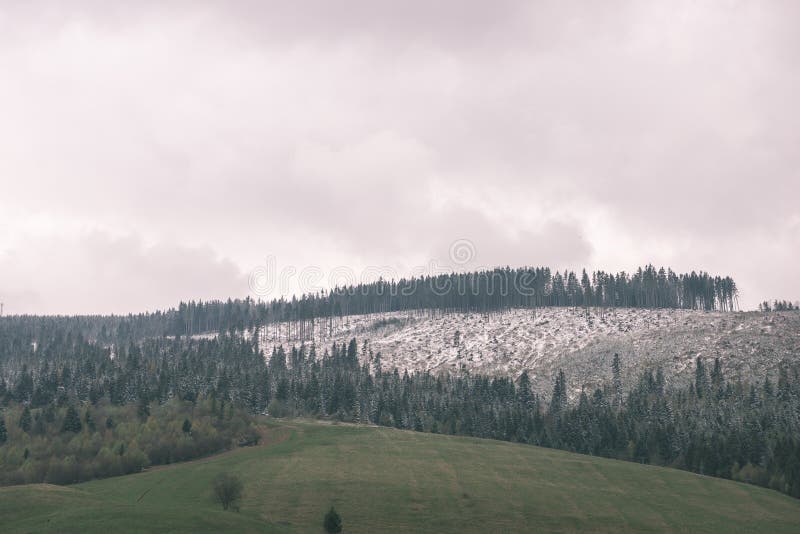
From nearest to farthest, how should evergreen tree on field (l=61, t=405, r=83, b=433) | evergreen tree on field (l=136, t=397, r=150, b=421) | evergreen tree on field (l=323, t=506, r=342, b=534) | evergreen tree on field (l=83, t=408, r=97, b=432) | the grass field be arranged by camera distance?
1. the grass field
2. evergreen tree on field (l=323, t=506, r=342, b=534)
3. evergreen tree on field (l=61, t=405, r=83, b=433)
4. evergreen tree on field (l=83, t=408, r=97, b=432)
5. evergreen tree on field (l=136, t=397, r=150, b=421)

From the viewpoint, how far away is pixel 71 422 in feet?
527

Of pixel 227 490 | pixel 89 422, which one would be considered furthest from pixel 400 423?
pixel 227 490

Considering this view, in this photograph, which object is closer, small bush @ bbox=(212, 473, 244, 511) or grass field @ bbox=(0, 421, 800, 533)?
grass field @ bbox=(0, 421, 800, 533)

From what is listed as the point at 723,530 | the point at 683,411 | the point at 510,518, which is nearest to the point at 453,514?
the point at 510,518

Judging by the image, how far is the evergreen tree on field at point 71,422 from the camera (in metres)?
160

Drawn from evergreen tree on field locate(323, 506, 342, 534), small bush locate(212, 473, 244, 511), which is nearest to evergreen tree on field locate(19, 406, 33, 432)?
small bush locate(212, 473, 244, 511)

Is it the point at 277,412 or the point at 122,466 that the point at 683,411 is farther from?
the point at 122,466

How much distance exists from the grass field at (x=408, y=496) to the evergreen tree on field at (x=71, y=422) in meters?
38.2

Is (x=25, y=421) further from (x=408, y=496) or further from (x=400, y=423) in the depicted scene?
(x=408, y=496)

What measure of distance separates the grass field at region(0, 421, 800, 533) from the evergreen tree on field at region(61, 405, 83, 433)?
38150mm

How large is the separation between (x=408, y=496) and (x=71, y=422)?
313 ft

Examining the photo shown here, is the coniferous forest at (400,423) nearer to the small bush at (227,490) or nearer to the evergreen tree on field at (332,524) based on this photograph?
the small bush at (227,490)

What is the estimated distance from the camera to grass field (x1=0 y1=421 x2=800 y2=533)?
263ft

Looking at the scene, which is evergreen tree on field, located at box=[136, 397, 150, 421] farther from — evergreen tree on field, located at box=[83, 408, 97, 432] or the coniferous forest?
evergreen tree on field, located at box=[83, 408, 97, 432]
